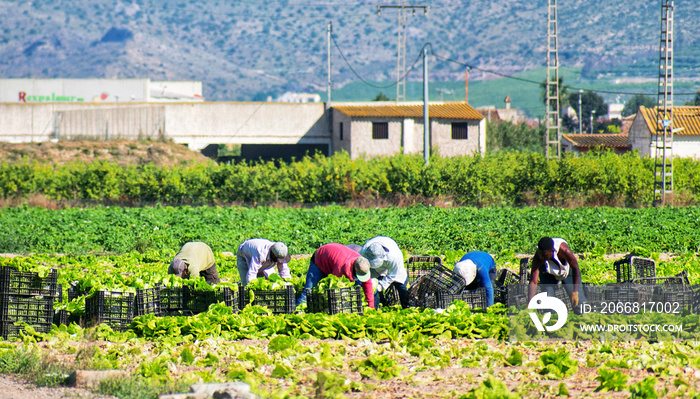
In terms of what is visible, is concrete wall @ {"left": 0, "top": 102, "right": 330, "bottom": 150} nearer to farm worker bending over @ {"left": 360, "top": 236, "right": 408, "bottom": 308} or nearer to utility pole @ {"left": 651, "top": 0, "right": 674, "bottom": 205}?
utility pole @ {"left": 651, "top": 0, "right": 674, "bottom": 205}

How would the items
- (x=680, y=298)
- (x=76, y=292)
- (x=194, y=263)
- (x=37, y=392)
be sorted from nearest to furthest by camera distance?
(x=37, y=392)
(x=680, y=298)
(x=76, y=292)
(x=194, y=263)

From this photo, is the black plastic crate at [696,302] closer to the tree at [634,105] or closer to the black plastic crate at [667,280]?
the black plastic crate at [667,280]

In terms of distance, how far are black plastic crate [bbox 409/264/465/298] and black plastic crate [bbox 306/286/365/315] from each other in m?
1.08

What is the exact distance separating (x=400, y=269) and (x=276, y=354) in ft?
9.88

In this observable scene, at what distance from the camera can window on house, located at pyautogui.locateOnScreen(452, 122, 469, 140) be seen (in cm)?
5022

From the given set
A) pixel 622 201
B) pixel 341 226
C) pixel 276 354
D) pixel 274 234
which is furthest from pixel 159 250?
pixel 622 201

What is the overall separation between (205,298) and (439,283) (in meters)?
3.16

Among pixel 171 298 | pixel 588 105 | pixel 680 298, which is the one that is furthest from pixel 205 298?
pixel 588 105

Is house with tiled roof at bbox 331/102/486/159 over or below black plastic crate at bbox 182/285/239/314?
over

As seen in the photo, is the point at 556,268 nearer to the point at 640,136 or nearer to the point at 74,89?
the point at 640,136

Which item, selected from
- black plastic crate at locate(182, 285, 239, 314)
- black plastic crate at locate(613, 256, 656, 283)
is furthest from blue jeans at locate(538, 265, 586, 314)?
black plastic crate at locate(182, 285, 239, 314)

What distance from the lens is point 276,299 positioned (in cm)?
1012

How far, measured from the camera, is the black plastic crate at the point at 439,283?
1021cm

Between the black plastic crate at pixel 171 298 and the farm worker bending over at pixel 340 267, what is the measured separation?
161 cm
